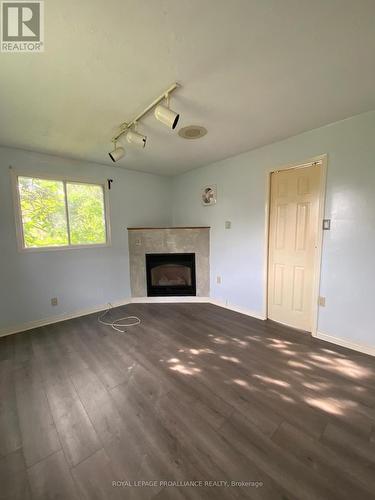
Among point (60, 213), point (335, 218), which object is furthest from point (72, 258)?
point (335, 218)

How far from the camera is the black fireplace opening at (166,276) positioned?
3732 millimetres

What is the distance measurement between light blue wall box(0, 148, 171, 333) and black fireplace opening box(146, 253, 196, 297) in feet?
1.44

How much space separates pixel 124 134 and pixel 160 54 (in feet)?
3.73

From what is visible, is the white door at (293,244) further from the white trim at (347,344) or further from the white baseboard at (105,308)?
the white baseboard at (105,308)

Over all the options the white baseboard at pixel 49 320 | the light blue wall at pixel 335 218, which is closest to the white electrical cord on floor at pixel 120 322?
the white baseboard at pixel 49 320

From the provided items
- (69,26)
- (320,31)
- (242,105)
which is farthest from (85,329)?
(320,31)

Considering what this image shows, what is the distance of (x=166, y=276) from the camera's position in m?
3.86

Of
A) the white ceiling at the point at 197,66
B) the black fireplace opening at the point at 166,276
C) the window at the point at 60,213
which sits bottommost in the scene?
the black fireplace opening at the point at 166,276

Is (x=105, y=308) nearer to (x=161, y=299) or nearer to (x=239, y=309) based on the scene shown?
(x=161, y=299)

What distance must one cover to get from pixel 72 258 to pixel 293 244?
10.4 ft

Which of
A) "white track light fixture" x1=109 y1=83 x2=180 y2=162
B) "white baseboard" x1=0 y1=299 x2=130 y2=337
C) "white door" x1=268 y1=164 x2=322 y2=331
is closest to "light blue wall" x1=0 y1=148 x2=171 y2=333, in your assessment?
"white baseboard" x1=0 y1=299 x2=130 y2=337

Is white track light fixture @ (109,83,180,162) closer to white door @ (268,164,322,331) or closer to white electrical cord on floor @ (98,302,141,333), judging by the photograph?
white door @ (268,164,322,331)

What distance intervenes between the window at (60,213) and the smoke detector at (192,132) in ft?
5.76

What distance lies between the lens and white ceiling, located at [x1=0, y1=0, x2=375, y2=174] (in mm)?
1015
